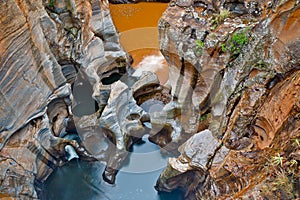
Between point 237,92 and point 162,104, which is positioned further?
point 162,104

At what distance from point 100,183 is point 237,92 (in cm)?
446

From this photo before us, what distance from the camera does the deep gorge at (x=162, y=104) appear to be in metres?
5.07

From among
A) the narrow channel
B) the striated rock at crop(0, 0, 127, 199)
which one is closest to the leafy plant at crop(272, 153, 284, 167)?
the narrow channel

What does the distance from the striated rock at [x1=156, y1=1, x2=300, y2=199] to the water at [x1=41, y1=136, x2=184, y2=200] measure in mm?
568

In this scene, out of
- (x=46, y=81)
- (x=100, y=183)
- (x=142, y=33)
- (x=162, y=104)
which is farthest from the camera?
(x=142, y=33)

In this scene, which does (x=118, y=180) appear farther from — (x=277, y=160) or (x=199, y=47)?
(x=277, y=160)

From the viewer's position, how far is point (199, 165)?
19.5 feet

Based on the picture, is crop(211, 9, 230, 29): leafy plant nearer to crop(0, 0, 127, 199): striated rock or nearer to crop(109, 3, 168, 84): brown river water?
crop(0, 0, 127, 199): striated rock

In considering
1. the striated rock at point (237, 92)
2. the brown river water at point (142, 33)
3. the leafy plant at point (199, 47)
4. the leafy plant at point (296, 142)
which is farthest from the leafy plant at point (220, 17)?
the brown river water at point (142, 33)

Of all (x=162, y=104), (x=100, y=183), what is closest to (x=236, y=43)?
(x=162, y=104)

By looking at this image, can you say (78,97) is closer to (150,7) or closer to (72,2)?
(72,2)

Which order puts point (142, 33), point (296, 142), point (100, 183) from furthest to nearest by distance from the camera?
point (142, 33) < point (100, 183) < point (296, 142)

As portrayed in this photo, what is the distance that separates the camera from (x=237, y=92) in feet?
20.2

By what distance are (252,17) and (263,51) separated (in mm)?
1022
